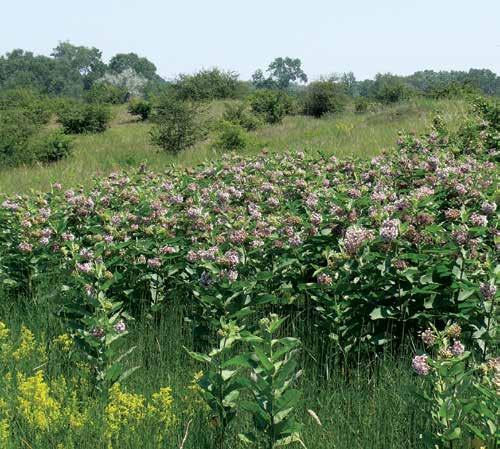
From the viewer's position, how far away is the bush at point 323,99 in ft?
111

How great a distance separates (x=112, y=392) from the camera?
3.58 metres

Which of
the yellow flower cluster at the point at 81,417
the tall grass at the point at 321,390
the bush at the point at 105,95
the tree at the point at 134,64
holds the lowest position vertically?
the tall grass at the point at 321,390

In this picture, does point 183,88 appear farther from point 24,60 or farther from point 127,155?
point 24,60

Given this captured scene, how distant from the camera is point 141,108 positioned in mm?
37281

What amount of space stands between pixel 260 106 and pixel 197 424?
95.4 ft

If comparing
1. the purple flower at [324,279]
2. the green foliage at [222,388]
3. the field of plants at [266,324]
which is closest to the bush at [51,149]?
the field of plants at [266,324]

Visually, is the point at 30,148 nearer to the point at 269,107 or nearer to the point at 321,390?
the point at 269,107

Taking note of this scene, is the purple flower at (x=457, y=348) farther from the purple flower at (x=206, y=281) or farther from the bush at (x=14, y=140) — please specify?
the bush at (x=14, y=140)

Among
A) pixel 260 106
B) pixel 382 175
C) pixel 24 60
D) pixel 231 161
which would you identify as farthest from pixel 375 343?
pixel 24 60

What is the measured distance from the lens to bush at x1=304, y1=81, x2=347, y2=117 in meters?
33.8

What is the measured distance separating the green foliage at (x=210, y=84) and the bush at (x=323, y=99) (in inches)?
253

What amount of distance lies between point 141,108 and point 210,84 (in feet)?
24.7

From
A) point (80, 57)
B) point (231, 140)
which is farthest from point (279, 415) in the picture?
point (80, 57)

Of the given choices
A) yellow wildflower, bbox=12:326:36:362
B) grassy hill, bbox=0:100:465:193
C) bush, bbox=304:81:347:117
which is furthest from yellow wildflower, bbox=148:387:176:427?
bush, bbox=304:81:347:117
